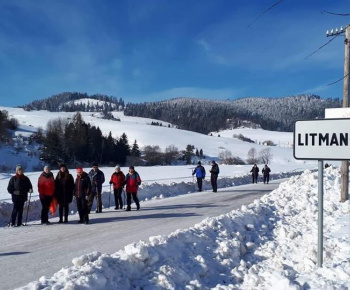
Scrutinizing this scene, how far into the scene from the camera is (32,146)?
7256 cm

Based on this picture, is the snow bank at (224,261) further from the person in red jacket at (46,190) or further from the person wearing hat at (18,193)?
the person wearing hat at (18,193)

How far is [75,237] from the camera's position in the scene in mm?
9422

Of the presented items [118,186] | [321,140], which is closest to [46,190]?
[118,186]

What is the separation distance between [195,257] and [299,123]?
9.96 ft

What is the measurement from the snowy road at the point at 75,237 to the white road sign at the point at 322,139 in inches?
185

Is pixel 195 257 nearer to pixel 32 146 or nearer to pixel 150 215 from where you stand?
pixel 150 215

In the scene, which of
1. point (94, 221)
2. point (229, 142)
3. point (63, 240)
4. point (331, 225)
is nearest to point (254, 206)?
point (331, 225)

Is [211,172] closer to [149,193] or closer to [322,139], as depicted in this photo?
[149,193]

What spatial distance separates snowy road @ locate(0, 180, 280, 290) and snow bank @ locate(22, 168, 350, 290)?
55.4 inches

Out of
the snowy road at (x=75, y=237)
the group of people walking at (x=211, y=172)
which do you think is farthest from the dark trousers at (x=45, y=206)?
the group of people walking at (x=211, y=172)

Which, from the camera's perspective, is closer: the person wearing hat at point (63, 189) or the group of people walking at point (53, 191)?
the group of people walking at point (53, 191)

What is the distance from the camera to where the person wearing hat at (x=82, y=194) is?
11602mm

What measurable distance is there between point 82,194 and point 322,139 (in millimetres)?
8262

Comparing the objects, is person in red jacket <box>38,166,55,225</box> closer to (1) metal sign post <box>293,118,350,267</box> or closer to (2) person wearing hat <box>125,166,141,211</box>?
(2) person wearing hat <box>125,166,141,211</box>
